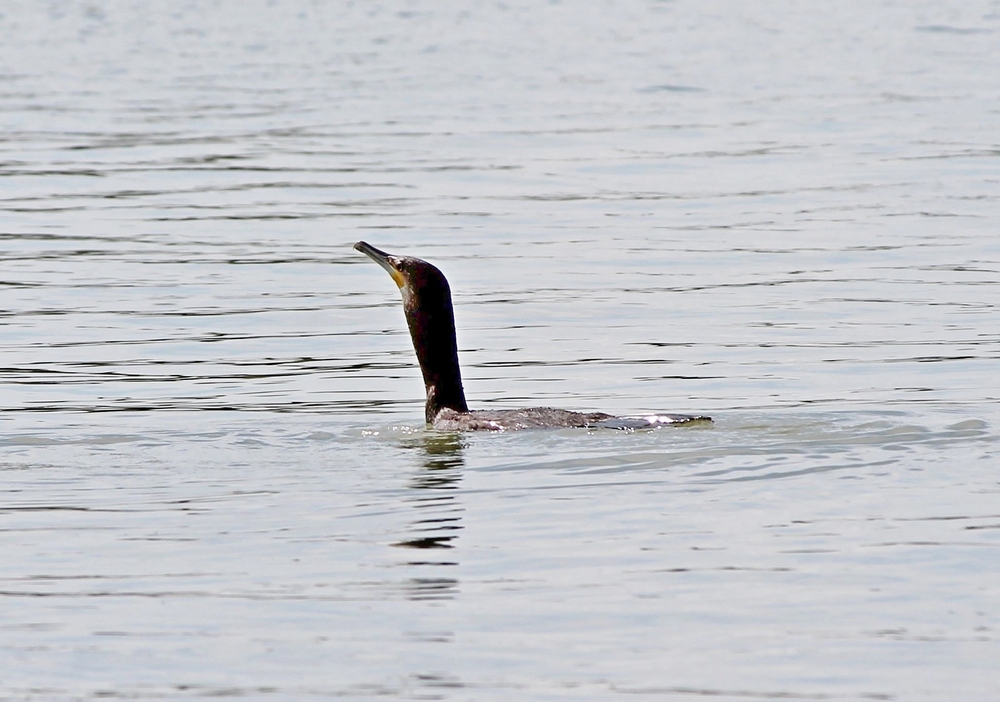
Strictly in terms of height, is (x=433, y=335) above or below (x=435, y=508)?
above

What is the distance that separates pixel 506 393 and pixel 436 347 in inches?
61.4

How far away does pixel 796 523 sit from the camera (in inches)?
342

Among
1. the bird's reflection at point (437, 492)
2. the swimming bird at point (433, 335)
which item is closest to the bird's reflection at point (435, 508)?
the bird's reflection at point (437, 492)

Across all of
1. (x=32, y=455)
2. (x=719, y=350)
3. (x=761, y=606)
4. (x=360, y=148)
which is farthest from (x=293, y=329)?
(x=360, y=148)

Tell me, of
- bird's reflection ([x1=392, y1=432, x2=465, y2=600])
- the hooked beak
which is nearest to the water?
bird's reflection ([x1=392, y1=432, x2=465, y2=600])

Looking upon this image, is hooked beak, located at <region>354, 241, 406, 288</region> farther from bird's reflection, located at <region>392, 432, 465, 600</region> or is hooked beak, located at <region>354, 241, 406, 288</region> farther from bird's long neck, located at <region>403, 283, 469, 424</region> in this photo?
bird's reflection, located at <region>392, 432, 465, 600</region>

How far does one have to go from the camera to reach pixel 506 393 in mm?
13047

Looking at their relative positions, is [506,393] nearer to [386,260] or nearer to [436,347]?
[436,347]

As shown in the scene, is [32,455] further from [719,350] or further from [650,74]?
[650,74]

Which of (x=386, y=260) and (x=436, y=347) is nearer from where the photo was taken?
(x=436, y=347)

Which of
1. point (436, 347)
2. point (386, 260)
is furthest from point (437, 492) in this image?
point (386, 260)

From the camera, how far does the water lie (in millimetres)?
7152

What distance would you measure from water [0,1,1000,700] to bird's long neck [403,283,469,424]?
31 centimetres

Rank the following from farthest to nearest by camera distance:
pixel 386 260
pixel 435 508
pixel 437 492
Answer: pixel 386 260 < pixel 437 492 < pixel 435 508
